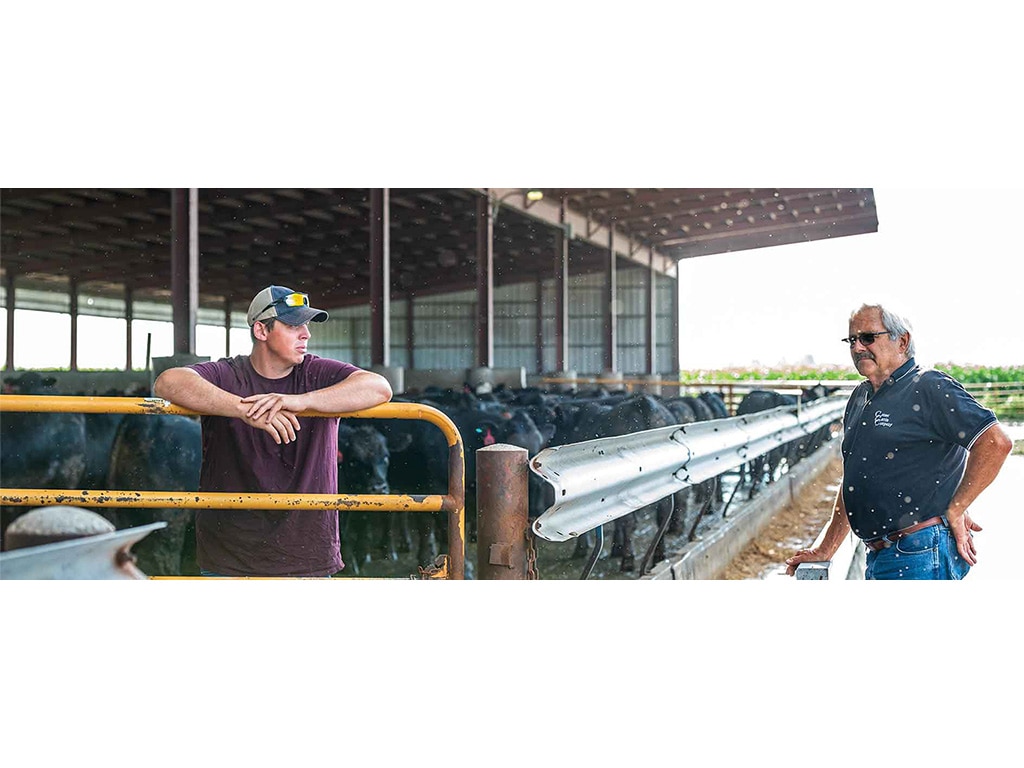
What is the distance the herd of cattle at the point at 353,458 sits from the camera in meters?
5.71

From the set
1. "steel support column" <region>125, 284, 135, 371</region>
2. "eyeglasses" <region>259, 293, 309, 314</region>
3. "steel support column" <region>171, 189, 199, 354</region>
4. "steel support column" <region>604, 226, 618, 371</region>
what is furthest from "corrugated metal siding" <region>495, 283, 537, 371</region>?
"eyeglasses" <region>259, 293, 309, 314</region>

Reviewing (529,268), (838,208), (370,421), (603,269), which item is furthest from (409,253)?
(838,208)

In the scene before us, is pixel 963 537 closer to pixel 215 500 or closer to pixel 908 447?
pixel 908 447

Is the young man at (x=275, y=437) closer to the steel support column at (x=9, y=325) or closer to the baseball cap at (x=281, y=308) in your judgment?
the baseball cap at (x=281, y=308)

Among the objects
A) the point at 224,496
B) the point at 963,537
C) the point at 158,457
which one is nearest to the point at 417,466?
the point at 158,457

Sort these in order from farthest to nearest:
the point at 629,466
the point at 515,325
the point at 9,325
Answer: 1. the point at 515,325
2. the point at 9,325
3. the point at 629,466

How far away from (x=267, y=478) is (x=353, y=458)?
331cm

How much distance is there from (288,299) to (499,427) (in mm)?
3598

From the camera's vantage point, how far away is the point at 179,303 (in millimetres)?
6402

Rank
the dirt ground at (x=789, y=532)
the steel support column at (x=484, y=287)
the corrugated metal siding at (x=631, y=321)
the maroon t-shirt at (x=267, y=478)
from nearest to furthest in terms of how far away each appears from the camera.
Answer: the maroon t-shirt at (x=267, y=478)
the dirt ground at (x=789, y=532)
the corrugated metal siding at (x=631, y=321)
the steel support column at (x=484, y=287)

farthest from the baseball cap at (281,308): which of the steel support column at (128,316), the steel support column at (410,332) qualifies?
the steel support column at (410,332)

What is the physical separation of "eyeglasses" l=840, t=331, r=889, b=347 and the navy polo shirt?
120 millimetres

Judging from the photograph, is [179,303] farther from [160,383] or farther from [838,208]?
[838,208]

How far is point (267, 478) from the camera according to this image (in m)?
2.66
